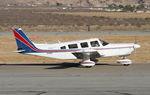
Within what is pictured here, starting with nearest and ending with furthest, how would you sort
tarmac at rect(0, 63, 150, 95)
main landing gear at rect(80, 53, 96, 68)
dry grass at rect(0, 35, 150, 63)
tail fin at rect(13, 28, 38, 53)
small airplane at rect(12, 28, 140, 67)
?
1. tarmac at rect(0, 63, 150, 95)
2. main landing gear at rect(80, 53, 96, 68)
3. small airplane at rect(12, 28, 140, 67)
4. tail fin at rect(13, 28, 38, 53)
5. dry grass at rect(0, 35, 150, 63)

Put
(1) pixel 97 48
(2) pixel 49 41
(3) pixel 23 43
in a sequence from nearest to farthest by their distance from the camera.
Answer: (1) pixel 97 48, (3) pixel 23 43, (2) pixel 49 41

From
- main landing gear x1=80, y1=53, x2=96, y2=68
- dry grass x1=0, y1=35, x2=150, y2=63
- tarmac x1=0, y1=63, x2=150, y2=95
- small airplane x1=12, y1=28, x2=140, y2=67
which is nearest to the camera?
Answer: tarmac x1=0, y1=63, x2=150, y2=95

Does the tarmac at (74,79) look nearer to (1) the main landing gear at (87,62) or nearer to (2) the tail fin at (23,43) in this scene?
(1) the main landing gear at (87,62)

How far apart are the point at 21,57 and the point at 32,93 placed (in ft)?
48.7

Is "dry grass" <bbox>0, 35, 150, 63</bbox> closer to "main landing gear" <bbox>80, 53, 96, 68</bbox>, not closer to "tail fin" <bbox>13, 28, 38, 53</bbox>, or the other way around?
"tail fin" <bbox>13, 28, 38, 53</bbox>

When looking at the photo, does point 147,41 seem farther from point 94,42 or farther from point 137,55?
point 94,42

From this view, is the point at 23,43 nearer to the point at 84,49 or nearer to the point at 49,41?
the point at 84,49

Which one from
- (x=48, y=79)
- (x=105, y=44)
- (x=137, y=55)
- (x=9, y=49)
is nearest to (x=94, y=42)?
(x=105, y=44)

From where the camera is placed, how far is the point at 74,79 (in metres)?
19.9

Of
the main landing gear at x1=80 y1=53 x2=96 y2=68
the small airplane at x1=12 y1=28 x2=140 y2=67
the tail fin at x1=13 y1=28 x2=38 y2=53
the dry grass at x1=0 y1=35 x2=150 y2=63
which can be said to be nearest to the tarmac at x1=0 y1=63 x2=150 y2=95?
the main landing gear at x1=80 y1=53 x2=96 y2=68

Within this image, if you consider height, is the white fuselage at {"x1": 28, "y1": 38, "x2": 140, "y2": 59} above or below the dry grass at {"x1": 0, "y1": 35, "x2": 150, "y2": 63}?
above

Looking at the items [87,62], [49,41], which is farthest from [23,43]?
[49,41]

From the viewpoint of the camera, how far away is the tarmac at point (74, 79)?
656 inches

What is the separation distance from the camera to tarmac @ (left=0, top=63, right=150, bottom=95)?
16672 mm
